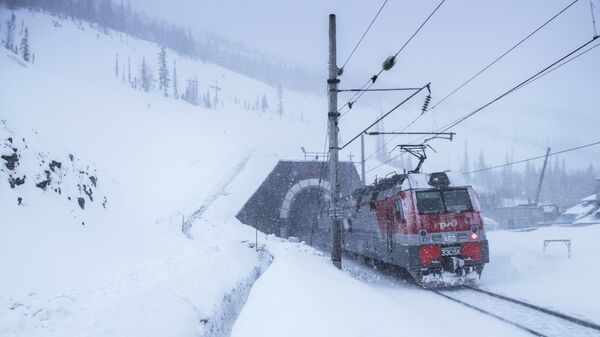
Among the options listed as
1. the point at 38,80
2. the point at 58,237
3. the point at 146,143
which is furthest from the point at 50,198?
A: the point at 38,80

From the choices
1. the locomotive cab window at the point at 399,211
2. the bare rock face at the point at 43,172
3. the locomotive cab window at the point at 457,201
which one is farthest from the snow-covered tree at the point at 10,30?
the locomotive cab window at the point at 457,201

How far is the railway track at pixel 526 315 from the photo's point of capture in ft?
→ 24.5

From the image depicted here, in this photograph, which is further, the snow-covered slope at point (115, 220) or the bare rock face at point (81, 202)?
the bare rock face at point (81, 202)

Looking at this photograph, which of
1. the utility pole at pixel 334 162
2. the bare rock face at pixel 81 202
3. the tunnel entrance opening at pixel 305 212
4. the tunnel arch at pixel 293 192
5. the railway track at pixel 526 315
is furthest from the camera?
the tunnel entrance opening at pixel 305 212

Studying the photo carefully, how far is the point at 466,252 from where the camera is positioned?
11688mm

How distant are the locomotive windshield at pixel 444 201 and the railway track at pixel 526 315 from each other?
2.39 m

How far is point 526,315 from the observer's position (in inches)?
336

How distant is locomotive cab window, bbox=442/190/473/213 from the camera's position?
12258 mm

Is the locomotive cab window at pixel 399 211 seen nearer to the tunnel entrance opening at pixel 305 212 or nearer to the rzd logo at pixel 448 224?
the rzd logo at pixel 448 224

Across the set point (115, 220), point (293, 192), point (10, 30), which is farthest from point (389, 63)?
point (10, 30)

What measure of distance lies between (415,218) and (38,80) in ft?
205

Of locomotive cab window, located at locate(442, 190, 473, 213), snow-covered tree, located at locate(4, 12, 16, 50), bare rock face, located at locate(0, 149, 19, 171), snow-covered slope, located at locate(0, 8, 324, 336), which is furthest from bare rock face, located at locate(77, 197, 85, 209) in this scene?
snow-covered tree, located at locate(4, 12, 16, 50)

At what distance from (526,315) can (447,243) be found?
11.0 ft

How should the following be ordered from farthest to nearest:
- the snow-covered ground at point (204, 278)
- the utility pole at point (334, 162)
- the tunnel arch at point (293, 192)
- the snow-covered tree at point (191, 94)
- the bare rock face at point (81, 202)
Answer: the snow-covered tree at point (191, 94) → the tunnel arch at point (293, 192) → the bare rock face at point (81, 202) → the utility pole at point (334, 162) → the snow-covered ground at point (204, 278)
